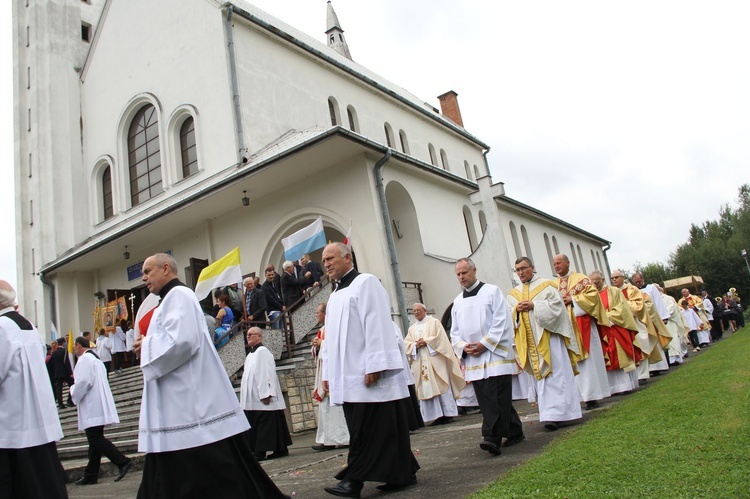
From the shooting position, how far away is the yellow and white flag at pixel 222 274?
1369cm

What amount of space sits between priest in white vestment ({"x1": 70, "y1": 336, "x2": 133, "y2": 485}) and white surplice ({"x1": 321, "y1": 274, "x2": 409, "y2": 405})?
16.6 ft

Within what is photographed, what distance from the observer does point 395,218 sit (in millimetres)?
17891

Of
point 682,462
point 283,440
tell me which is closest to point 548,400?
point 682,462

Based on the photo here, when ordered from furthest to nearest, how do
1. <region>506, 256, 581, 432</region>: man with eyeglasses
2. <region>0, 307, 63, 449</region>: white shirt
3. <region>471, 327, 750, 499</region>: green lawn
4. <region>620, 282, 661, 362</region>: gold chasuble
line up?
<region>620, 282, 661, 362</region>: gold chasuble → <region>506, 256, 581, 432</region>: man with eyeglasses → <region>0, 307, 63, 449</region>: white shirt → <region>471, 327, 750, 499</region>: green lawn

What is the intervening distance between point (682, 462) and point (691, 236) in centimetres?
8347

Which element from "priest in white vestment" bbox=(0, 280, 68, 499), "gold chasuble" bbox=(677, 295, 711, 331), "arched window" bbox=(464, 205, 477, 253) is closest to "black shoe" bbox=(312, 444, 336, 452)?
"priest in white vestment" bbox=(0, 280, 68, 499)

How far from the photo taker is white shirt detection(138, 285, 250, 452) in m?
4.22

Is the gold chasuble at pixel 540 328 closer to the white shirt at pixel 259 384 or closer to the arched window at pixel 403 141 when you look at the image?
the white shirt at pixel 259 384

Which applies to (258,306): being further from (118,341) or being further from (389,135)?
(389,135)

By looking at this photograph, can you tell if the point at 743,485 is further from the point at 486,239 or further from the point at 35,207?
the point at 35,207

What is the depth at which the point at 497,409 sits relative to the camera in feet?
20.2

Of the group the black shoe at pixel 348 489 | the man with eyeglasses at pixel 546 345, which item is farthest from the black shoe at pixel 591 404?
the black shoe at pixel 348 489

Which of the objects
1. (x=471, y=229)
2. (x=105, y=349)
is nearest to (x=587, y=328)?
(x=471, y=229)

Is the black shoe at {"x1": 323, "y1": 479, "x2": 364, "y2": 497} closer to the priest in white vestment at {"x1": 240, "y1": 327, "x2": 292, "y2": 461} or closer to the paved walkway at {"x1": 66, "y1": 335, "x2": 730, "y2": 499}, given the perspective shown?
the paved walkway at {"x1": 66, "y1": 335, "x2": 730, "y2": 499}
